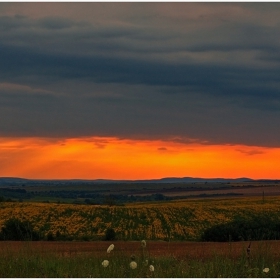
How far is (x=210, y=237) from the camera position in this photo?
36.6 metres

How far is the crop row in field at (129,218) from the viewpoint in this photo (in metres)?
59.0

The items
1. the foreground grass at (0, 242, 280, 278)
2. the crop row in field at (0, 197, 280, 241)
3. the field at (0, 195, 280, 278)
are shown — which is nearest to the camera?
the foreground grass at (0, 242, 280, 278)

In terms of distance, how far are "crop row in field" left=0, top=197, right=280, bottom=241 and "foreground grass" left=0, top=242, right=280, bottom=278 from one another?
38.7 metres

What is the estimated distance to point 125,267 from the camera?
47.1 ft

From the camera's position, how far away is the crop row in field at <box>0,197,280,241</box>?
193 feet

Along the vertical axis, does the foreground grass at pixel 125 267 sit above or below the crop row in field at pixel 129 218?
above

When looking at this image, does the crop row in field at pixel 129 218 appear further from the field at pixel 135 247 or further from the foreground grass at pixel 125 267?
the foreground grass at pixel 125 267

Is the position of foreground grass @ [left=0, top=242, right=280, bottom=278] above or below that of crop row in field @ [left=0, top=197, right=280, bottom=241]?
above

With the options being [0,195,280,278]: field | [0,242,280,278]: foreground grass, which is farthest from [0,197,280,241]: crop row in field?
[0,242,280,278]: foreground grass

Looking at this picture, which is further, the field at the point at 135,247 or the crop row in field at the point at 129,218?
the crop row in field at the point at 129,218

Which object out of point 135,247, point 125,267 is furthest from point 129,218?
point 125,267

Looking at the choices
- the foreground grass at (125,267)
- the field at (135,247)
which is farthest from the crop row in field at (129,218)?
the foreground grass at (125,267)

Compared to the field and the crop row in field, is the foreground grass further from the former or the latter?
the crop row in field

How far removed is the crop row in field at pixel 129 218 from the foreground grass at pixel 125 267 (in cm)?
3873
